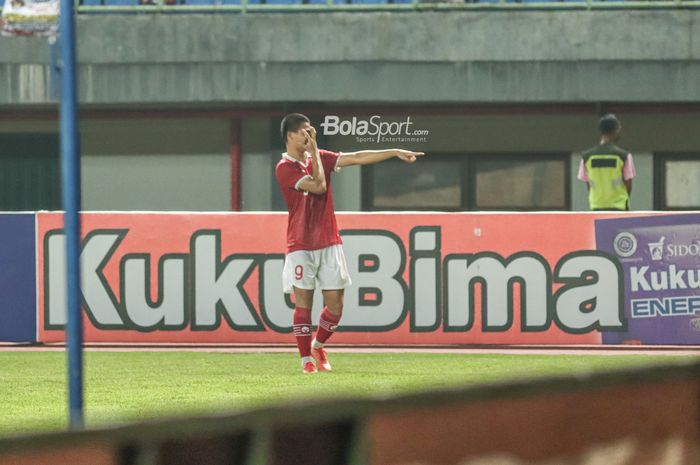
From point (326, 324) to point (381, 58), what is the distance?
13.1 meters

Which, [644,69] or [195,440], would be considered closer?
[195,440]

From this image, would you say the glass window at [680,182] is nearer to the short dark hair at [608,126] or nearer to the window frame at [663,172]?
the window frame at [663,172]

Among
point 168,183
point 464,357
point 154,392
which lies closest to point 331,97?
point 168,183

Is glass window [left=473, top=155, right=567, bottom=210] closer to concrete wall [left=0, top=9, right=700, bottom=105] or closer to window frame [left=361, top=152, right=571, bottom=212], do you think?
window frame [left=361, top=152, right=571, bottom=212]

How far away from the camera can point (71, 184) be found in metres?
5.23

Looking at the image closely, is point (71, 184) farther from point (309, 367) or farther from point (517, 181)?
point (517, 181)

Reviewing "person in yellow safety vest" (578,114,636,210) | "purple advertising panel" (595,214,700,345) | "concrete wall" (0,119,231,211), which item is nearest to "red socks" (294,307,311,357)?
"purple advertising panel" (595,214,700,345)

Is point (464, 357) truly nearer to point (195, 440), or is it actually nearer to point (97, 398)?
point (97, 398)

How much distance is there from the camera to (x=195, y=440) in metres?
A: 2.39

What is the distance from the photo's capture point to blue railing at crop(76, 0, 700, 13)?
2367cm

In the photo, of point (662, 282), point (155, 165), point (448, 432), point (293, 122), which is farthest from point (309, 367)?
point (155, 165)

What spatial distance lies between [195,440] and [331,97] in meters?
21.5

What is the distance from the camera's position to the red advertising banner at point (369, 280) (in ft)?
46.1

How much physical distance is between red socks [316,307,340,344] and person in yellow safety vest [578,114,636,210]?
439 centimetres
